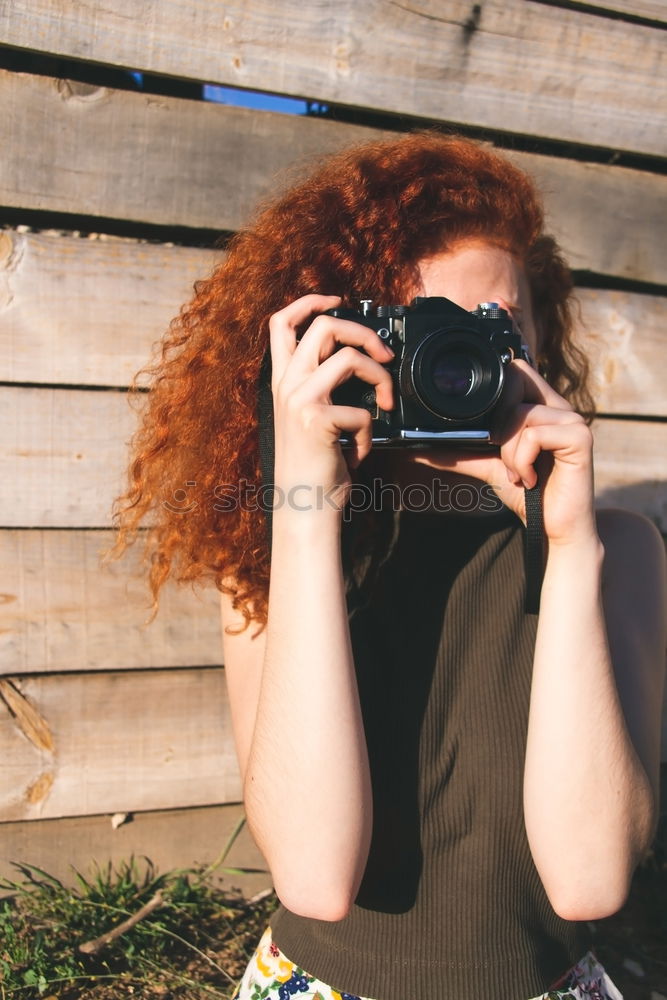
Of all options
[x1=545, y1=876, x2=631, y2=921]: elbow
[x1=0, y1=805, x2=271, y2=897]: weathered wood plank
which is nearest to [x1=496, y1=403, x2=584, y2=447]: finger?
[x1=545, y1=876, x2=631, y2=921]: elbow

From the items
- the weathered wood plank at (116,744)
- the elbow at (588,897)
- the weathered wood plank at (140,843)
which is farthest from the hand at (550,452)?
the weathered wood plank at (140,843)

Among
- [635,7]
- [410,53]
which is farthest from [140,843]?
[635,7]

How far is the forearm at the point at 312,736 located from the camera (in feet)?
2.69

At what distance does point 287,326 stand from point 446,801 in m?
0.59

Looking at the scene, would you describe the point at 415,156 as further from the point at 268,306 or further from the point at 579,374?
the point at 579,374

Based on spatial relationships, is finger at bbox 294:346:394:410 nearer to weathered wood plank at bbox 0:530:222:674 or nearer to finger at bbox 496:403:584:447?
finger at bbox 496:403:584:447

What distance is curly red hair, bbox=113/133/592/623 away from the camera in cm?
101

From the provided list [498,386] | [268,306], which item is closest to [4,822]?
[268,306]

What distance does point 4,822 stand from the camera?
1.30 m

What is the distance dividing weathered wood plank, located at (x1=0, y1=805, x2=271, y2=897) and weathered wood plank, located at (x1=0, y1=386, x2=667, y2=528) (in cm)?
54

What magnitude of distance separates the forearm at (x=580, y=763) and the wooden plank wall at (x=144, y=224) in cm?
67

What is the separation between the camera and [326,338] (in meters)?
0.86

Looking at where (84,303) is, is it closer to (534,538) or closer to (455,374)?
(455,374)

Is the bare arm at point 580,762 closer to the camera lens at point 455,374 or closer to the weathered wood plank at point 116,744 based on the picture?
the camera lens at point 455,374
